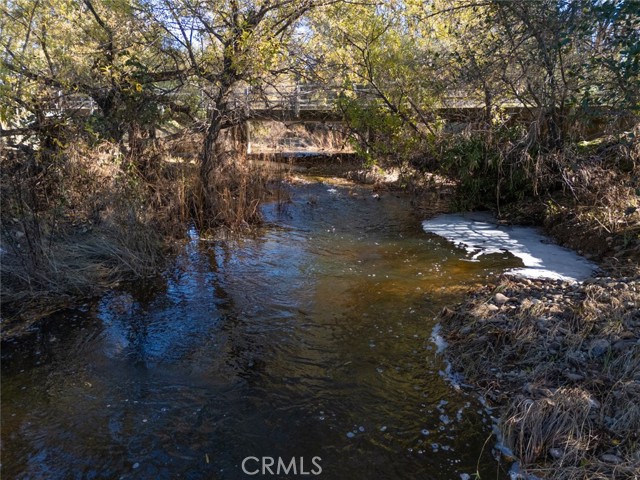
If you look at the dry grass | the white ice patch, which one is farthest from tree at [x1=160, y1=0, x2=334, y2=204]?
the white ice patch

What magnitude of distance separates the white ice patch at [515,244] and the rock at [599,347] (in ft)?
7.94

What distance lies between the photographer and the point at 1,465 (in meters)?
3.59

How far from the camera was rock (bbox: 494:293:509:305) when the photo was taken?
568 centimetres

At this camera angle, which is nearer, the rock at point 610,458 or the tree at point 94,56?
the rock at point 610,458

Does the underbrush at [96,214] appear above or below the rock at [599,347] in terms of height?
above

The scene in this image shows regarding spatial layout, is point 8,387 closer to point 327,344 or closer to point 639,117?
point 327,344

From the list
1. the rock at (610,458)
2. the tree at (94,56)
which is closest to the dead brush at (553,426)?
the rock at (610,458)

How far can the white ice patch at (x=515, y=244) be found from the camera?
7211 mm

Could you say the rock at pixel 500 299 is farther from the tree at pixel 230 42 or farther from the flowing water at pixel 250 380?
the tree at pixel 230 42

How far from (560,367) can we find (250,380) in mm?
2805

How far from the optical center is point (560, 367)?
14.2 feet

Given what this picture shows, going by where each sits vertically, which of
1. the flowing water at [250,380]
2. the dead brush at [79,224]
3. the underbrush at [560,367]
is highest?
the dead brush at [79,224]

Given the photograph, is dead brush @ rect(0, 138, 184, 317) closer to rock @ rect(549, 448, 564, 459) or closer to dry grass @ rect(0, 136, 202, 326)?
dry grass @ rect(0, 136, 202, 326)

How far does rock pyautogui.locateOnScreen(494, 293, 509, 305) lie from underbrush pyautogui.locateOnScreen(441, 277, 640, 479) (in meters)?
0.01
